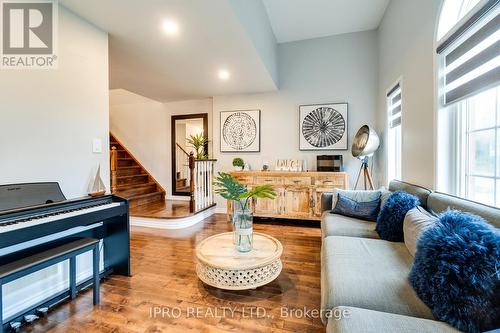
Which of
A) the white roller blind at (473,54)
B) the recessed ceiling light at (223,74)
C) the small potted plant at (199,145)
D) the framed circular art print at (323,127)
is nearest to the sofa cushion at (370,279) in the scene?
the white roller blind at (473,54)

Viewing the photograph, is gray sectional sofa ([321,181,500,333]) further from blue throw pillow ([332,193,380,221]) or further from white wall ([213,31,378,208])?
white wall ([213,31,378,208])

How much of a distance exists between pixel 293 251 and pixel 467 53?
2454 millimetres

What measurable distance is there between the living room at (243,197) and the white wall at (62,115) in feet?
0.04

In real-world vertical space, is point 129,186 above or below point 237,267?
above

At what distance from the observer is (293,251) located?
2934 millimetres

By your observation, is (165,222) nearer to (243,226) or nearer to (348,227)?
(243,226)

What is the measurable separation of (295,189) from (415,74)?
2.31 meters

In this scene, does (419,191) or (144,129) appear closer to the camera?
(419,191)

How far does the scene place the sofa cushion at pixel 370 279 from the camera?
1.17m

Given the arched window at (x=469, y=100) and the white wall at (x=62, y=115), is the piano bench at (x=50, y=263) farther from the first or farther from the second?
the arched window at (x=469, y=100)

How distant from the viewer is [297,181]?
408cm

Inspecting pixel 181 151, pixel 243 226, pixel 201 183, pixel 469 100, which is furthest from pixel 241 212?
pixel 181 151

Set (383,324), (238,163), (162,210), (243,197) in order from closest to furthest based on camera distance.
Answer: (383,324)
(243,197)
(162,210)
(238,163)

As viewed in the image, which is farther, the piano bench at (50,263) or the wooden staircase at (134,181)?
the wooden staircase at (134,181)
